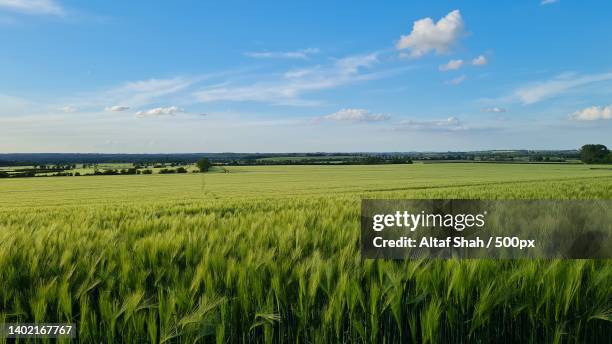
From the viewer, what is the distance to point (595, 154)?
74.2 m

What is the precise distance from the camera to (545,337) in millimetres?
2480

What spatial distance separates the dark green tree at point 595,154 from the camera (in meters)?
72.3

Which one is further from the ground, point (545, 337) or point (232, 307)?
point (232, 307)

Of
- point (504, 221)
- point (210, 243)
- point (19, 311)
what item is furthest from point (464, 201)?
point (19, 311)

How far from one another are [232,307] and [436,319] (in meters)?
1.07

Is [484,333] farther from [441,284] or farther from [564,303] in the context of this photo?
[564,303]
